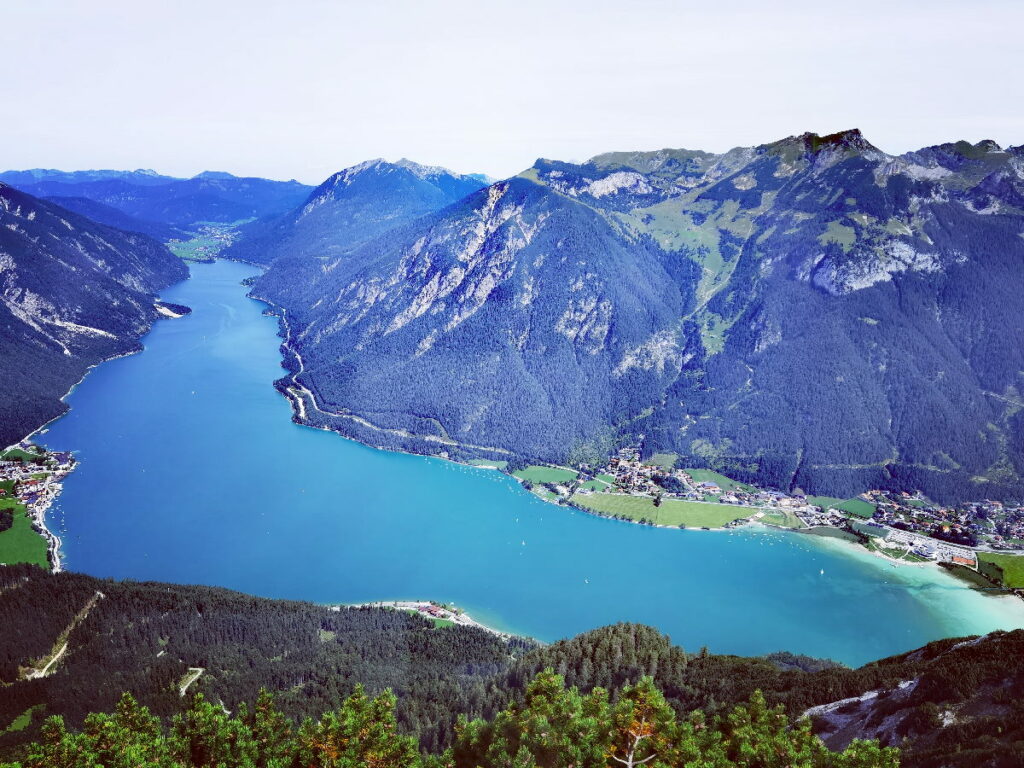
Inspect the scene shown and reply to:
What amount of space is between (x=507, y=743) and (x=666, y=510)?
87.5 metres

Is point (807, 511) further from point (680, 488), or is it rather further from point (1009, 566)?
point (1009, 566)

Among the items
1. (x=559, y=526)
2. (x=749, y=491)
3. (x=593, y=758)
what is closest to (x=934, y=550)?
(x=749, y=491)

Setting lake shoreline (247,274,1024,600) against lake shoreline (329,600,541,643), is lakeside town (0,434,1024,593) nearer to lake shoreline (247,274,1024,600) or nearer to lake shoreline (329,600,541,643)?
lake shoreline (247,274,1024,600)

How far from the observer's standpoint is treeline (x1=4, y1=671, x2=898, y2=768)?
98.6 ft

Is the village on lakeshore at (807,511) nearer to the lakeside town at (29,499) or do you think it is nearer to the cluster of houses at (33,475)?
the lakeside town at (29,499)

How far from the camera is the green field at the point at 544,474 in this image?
12800cm

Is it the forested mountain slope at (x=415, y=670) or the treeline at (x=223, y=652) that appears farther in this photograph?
the treeline at (x=223, y=652)

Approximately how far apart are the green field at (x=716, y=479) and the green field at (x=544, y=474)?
2279 cm

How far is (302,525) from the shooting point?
348ft

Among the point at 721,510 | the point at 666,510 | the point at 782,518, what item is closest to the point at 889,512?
the point at 782,518

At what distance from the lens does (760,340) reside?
164 meters

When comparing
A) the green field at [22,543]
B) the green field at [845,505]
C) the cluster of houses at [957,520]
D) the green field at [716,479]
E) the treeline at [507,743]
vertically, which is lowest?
the green field at [22,543]

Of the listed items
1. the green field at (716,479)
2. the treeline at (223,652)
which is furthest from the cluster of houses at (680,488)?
the treeline at (223,652)

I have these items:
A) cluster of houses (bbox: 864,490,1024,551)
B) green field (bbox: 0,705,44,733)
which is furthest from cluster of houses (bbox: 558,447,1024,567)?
green field (bbox: 0,705,44,733)
